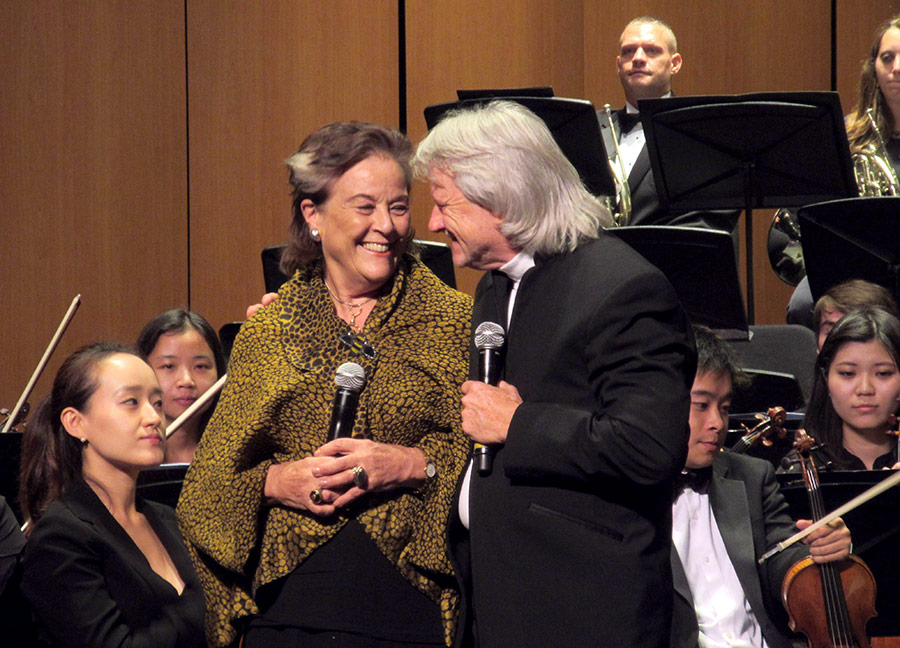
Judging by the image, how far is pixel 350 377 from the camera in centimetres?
191

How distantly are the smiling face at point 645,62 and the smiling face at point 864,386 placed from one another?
2063mm

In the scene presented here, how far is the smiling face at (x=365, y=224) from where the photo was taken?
2.08 meters

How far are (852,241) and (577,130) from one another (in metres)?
0.96

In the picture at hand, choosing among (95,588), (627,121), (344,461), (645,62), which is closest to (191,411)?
(95,588)

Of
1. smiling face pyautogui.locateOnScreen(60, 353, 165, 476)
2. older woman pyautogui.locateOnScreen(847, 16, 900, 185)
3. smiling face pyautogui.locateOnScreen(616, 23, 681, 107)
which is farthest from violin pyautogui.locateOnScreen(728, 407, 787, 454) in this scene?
smiling face pyautogui.locateOnScreen(616, 23, 681, 107)

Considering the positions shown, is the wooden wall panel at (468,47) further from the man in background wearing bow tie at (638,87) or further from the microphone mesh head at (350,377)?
the microphone mesh head at (350,377)

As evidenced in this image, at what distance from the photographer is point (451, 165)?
6.15 ft

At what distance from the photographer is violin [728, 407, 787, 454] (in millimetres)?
2887

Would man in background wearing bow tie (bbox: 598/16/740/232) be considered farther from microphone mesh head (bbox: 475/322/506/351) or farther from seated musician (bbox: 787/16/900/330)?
microphone mesh head (bbox: 475/322/506/351)

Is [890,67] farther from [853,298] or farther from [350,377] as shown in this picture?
[350,377]

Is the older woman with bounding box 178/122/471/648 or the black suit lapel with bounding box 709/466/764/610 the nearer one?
the older woman with bounding box 178/122/471/648

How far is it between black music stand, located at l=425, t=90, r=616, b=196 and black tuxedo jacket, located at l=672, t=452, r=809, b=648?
5.15 ft

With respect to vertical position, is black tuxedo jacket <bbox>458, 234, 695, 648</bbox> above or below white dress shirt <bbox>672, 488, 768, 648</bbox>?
above

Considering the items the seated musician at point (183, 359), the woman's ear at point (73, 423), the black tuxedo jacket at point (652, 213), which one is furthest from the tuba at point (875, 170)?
the woman's ear at point (73, 423)
